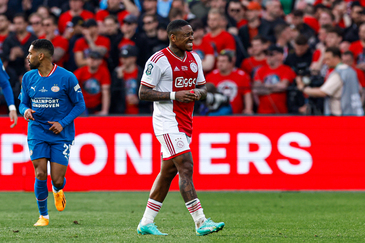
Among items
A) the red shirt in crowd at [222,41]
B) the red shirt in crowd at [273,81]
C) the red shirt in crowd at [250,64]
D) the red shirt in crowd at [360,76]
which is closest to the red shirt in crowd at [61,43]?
the red shirt in crowd at [222,41]

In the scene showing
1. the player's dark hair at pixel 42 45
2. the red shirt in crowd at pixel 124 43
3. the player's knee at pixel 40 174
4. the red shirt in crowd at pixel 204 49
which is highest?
the red shirt in crowd at pixel 124 43

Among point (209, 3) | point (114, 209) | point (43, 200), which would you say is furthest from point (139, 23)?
point (43, 200)

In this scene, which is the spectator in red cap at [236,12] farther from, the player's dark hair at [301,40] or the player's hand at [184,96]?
the player's hand at [184,96]

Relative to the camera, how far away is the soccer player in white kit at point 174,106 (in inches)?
231

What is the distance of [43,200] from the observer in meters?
7.07

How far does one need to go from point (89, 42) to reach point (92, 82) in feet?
5.01

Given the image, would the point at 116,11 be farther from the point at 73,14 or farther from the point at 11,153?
the point at 11,153

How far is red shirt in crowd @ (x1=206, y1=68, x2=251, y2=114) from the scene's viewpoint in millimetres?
11539

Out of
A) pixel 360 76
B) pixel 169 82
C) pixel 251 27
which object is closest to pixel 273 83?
pixel 360 76

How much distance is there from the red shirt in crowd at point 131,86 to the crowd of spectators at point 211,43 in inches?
0.8

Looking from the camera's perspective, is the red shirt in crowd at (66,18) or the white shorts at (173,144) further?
the red shirt in crowd at (66,18)

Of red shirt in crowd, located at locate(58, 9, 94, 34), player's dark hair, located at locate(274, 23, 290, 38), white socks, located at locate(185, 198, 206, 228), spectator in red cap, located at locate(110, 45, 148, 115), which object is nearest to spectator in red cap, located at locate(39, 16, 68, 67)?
red shirt in crowd, located at locate(58, 9, 94, 34)

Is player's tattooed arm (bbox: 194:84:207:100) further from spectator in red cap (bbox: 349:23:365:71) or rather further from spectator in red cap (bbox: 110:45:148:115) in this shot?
spectator in red cap (bbox: 349:23:365:71)

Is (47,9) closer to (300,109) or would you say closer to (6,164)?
(6,164)
